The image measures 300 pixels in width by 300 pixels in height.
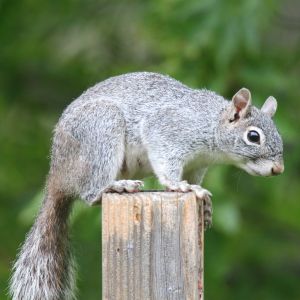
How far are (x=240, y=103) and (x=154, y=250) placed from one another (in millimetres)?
1342

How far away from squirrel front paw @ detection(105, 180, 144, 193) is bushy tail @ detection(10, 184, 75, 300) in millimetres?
340

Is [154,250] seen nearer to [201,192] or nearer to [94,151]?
[201,192]

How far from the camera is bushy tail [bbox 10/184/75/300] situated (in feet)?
13.2

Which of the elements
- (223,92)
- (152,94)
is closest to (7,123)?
(223,92)

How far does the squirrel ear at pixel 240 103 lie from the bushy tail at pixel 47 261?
828 mm

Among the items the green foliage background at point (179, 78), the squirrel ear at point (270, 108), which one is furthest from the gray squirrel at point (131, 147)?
the green foliage background at point (179, 78)

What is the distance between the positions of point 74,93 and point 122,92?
116 inches

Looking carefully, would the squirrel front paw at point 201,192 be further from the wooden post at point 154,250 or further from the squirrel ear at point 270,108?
the squirrel ear at point 270,108

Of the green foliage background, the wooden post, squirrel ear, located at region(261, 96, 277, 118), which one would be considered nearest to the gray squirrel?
squirrel ear, located at region(261, 96, 277, 118)

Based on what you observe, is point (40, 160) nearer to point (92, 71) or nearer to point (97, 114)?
point (92, 71)

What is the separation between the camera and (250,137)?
4508 mm

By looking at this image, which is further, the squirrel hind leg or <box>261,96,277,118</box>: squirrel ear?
<box>261,96,277,118</box>: squirrel ear

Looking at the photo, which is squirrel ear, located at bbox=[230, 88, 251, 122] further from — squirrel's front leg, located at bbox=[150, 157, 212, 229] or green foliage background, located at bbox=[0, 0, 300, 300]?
green foliage background, located at bbox=[0, 0, 300, 300]

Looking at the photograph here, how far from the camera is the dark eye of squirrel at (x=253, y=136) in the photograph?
4465 mm
